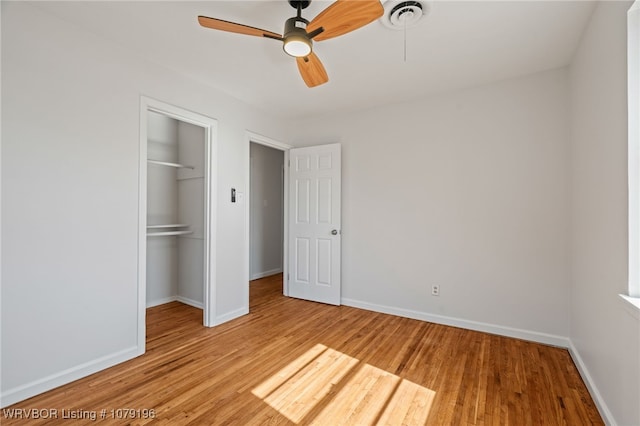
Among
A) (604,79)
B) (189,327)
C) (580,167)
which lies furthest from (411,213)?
(189,327)

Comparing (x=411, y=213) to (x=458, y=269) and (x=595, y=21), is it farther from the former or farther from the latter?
(x=595, y=21)

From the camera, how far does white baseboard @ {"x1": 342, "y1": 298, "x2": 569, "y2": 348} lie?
2.67 metres

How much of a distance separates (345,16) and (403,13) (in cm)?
57

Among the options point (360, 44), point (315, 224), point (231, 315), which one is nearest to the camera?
point (360, 44)

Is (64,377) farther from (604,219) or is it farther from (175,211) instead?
(604,219)

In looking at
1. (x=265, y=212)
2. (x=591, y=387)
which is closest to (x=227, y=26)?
(x=591, y=387)

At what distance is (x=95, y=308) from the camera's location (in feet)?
7.23

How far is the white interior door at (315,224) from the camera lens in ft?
12.5

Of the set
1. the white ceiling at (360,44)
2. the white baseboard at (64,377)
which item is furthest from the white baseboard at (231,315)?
the white ceiling at (360,44)

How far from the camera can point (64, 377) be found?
2.03m

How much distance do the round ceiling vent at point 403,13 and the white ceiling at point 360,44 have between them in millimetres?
72

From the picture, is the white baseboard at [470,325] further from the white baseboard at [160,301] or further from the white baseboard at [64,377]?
the white baseboard at [64,377]

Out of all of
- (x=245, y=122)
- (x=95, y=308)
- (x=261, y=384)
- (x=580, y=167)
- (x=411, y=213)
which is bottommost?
(x=261, y=384)

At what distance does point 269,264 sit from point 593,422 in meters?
4.67
